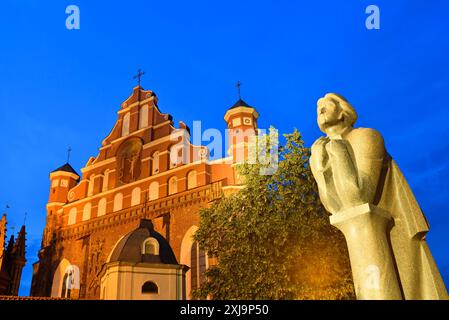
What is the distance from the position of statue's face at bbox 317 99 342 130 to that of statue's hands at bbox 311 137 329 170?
0.74 feet

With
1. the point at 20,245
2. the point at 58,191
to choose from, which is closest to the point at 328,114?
the point at 58,191

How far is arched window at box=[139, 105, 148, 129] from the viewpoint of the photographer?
29734 mm

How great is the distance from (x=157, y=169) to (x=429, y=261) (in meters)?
24.6

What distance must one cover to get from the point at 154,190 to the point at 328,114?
23123mm

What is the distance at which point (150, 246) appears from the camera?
20.3 metres

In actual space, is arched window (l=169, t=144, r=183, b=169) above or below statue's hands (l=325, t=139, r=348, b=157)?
above

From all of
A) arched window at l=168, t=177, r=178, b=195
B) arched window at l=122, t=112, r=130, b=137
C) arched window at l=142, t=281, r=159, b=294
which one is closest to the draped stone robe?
arched window at l=142, t=281, r=159, b=294

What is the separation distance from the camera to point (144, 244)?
20141 mm

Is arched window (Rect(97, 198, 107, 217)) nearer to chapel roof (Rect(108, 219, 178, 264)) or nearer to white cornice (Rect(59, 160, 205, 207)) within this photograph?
white cornice (Rect(59, 160, 205, 207))

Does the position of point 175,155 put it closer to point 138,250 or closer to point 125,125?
point 125,125

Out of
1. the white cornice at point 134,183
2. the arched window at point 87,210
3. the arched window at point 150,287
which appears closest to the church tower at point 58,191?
the white cornice at point 134,183

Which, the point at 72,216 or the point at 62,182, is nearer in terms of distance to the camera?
the point at 72,216
